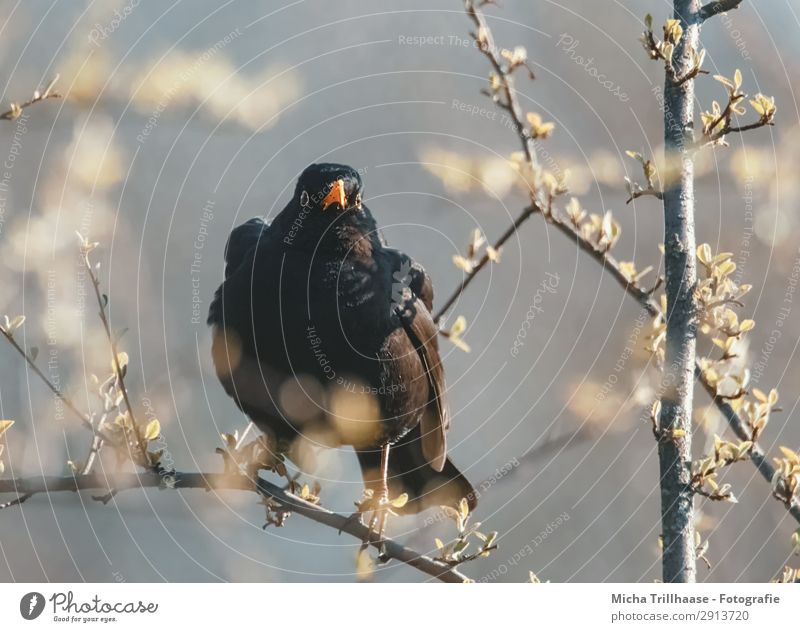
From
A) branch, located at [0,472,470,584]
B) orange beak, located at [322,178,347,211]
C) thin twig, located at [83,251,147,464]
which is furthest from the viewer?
orange beak, located at [322,178,347,211]

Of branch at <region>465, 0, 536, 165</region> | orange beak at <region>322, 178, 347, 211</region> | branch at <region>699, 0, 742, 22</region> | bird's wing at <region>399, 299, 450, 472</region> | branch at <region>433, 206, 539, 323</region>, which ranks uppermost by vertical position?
branch at <region>699, 0, 742, 22</region>

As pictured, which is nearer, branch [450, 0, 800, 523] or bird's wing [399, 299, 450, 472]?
branch [450, 0, 800, 523]

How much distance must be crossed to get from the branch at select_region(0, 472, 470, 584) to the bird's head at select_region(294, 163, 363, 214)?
0.80 meters

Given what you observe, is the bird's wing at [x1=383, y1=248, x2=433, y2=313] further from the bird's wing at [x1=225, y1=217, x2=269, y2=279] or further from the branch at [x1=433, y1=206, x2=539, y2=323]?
the bird's wing at [x1=225, y1=217, x2=269, y2=279]

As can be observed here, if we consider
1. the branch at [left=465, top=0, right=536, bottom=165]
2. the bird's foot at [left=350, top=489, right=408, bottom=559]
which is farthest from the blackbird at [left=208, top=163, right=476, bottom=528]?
the branch at [left=465, top=0, right=536, bottom=165]

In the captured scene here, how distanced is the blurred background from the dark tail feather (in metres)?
0.09

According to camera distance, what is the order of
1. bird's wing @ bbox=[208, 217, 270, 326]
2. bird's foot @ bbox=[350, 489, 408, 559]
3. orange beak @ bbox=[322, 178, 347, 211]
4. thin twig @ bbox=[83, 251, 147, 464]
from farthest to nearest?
bird's wing @ bbox=[208, 217, 270, 326]
orange beak @ bbox=[322, 178, 347, 211]
bird's foot @ bbox=[350, 489, 408, 559]
thin twig @ bbox=[83, 251, 147, 464]

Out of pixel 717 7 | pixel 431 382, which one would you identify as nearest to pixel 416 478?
pixel 431 382

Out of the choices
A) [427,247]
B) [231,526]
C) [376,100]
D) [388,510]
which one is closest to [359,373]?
[388,510]

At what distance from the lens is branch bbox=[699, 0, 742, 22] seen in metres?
2.17

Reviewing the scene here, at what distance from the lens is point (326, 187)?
260cm

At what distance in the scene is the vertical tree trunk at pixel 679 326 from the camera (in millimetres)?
2119

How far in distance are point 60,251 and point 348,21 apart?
116 cm

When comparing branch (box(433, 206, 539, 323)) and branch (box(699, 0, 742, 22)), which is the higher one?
branch (box(699, 0, 742, 22))
